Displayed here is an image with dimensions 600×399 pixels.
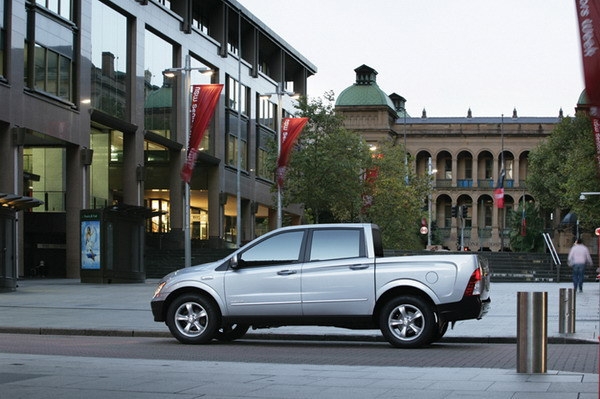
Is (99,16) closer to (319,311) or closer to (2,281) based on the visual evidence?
(2,281)

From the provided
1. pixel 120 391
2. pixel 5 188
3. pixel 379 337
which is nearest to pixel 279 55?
pixel 5 188

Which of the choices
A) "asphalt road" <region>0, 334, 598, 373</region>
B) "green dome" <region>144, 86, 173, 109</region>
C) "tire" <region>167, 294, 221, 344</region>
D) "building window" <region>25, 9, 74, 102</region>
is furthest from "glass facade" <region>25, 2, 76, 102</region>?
"tire" <region>167, 294, 221, 344</region>

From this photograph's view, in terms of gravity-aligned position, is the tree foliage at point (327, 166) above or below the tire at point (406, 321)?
above

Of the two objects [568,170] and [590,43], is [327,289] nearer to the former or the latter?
[590,43]

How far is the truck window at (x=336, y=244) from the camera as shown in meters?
16.4

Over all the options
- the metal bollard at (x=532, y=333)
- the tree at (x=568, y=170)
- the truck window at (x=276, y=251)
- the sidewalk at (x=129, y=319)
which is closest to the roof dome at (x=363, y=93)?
the tree at (x=568, y=170)

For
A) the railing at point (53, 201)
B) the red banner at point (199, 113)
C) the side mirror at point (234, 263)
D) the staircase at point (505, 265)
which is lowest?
the staircase at point (505, 265)

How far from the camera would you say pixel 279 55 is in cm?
8569

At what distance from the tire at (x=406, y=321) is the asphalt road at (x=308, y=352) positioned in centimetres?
19

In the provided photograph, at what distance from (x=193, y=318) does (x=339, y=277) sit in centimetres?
242

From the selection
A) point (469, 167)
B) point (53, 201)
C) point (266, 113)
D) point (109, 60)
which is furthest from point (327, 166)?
point (469, 167)

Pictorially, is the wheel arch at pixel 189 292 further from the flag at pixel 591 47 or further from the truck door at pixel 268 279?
the flag at pixel 591 47

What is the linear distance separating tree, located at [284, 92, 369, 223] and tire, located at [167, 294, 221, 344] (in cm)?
4078

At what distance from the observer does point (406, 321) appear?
1588 centimetres
